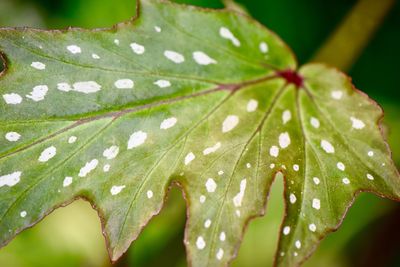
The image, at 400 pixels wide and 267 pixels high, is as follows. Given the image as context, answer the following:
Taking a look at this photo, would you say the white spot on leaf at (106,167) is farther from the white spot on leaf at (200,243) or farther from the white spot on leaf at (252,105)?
the white spot on leaf at (252,105)

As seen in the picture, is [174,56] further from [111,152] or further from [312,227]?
[312,227]

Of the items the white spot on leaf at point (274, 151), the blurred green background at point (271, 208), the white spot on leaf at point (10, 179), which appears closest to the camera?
the white spot on leaf at point (10, 179)

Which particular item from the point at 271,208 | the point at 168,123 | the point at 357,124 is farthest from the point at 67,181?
the point at 271,208

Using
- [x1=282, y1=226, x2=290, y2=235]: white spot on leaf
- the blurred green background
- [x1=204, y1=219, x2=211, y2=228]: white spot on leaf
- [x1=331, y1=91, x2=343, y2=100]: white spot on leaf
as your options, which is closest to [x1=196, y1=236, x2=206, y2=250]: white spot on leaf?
[x1=204, y1=219, x2=211, y2=228]: white spot on leaf

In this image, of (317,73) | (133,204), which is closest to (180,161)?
(133,204)

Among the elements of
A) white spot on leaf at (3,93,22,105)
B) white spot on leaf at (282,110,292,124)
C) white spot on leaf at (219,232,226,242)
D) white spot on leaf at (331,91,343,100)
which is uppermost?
white spot on leaf at (331,91,343,100)

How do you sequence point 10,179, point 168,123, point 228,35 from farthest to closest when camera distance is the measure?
point 228,35 < point 168,123 < point 10,179

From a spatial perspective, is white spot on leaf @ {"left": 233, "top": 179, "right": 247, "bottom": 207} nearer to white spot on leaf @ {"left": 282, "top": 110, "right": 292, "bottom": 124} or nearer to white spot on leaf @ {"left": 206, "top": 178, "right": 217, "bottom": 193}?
white spot on leaf @ {"left": 206, "top": 178, "right": 217, "bottom": 193}

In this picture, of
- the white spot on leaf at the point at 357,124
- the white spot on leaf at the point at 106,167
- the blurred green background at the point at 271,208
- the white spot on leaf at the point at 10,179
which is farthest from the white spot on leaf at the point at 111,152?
the blurred green background at the point at 271,208

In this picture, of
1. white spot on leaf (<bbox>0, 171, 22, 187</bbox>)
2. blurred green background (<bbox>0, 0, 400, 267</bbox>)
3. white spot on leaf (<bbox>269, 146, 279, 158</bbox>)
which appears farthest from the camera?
blurred green background (<bbox>0, 0, 400, 267</bbox>)
